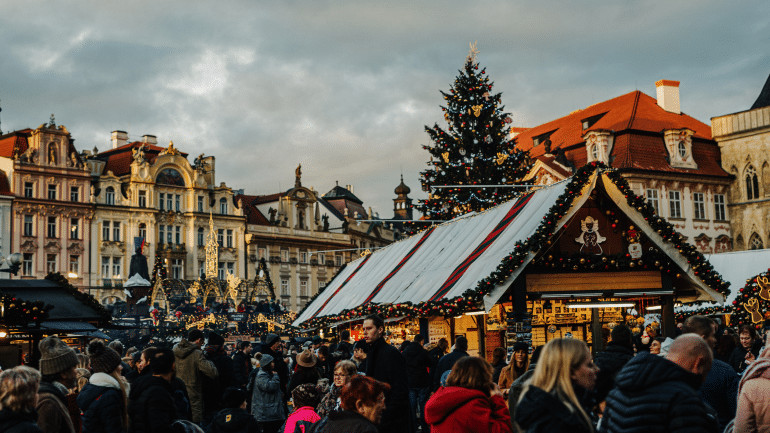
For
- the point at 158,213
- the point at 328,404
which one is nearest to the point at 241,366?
the point at 328,404

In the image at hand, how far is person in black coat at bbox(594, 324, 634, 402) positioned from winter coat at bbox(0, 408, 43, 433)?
3.37 meters

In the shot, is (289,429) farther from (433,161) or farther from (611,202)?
(433,161)

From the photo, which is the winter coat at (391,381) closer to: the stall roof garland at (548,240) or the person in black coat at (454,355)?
the person in black coat at (454,355)

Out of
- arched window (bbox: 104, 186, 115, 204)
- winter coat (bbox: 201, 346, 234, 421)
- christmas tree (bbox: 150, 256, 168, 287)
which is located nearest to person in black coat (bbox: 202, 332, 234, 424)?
winter coat (bbox: 201, 346, 234, 421)

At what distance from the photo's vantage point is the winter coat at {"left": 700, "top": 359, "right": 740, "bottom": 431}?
261 inches

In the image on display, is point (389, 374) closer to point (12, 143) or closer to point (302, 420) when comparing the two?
point (302, 420)

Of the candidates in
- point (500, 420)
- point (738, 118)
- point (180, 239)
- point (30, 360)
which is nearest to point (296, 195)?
point (180, 239)

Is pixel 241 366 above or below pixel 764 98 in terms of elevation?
below

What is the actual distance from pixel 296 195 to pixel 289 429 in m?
62.9

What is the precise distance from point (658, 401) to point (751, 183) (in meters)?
42.9

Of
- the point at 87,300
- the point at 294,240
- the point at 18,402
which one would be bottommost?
the point at 18,402

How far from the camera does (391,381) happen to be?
8.04 metres

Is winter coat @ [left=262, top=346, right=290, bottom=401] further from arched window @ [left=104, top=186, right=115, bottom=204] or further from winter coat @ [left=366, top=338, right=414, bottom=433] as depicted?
arched window @ [left=104, top=186, right=115, bottom=204]

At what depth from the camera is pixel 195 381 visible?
9.87 m
